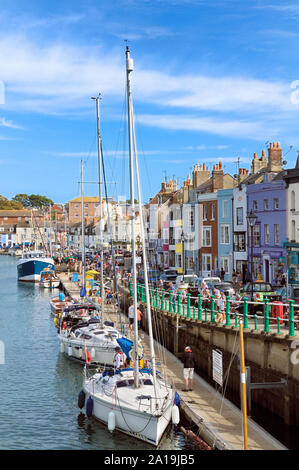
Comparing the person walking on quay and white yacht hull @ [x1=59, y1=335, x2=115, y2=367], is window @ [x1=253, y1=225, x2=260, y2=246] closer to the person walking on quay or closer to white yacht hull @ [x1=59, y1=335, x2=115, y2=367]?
white yacht hull @ [x1=59, y1=335, x2=115, y2=367]

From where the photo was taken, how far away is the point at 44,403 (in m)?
26.1

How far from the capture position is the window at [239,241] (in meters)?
55.9

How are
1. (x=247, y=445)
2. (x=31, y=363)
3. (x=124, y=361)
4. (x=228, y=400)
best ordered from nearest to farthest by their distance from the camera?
(x=247, y=445) < (x=228, y=400) < (x=124, y=361) < (x=31, y=363)

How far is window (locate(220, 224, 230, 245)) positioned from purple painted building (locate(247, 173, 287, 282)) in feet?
13.9

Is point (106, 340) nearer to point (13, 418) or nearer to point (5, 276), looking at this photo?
point (13, 418)

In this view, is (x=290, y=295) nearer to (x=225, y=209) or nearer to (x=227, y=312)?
(x=227, y=312)

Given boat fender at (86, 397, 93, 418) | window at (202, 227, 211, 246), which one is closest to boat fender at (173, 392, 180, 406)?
boat fender at (86, 397, 93, 418)

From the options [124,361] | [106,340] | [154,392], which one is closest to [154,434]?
[154,392]

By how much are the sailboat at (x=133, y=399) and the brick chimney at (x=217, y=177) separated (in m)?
39.6

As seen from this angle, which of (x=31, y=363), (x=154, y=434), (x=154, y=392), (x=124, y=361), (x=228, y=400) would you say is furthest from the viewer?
(x=31, y=363)

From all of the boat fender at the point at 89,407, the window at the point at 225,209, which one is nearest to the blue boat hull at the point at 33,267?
the window at the point at 225,209
